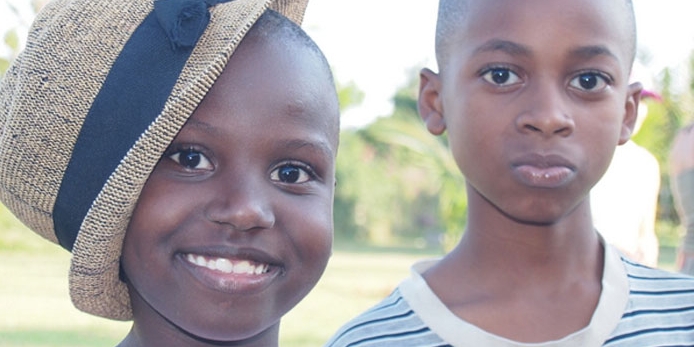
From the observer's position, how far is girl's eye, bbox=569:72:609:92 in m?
2.10

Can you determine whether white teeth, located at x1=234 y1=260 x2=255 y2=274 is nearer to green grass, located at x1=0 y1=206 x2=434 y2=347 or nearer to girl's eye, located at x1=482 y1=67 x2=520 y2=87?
girl's eye, located at x1=482 y1=67 x2=520 y2=87

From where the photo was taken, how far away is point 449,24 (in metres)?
2.29

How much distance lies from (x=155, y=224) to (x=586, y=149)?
3.22 ft

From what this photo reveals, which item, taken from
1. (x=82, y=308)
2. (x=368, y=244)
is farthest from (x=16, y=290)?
(x=368, y=244)

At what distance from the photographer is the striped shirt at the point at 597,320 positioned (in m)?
2.06

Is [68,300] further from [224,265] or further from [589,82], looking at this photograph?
[589,82]

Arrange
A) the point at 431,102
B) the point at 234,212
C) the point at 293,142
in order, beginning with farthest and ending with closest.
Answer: the point at 431,102, the point at 293,142, the point at 234,212

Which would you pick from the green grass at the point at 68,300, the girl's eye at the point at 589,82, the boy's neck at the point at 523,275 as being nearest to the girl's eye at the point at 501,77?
the girl's eye at the point at 589,82

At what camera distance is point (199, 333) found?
186cm

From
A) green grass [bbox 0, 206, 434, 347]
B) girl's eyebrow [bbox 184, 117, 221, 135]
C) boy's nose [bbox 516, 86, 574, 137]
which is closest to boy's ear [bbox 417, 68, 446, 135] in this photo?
boy's nose [bbox 516, 86, 574, 137]

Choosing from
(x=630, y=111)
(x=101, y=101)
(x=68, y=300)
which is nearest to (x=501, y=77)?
(x=630, y=111)

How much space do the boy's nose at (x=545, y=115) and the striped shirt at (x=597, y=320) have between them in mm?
428

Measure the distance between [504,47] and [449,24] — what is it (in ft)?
0.78

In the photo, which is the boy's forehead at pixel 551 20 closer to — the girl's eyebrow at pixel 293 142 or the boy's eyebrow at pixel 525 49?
the boy's eyebrow at pixel 525 49
